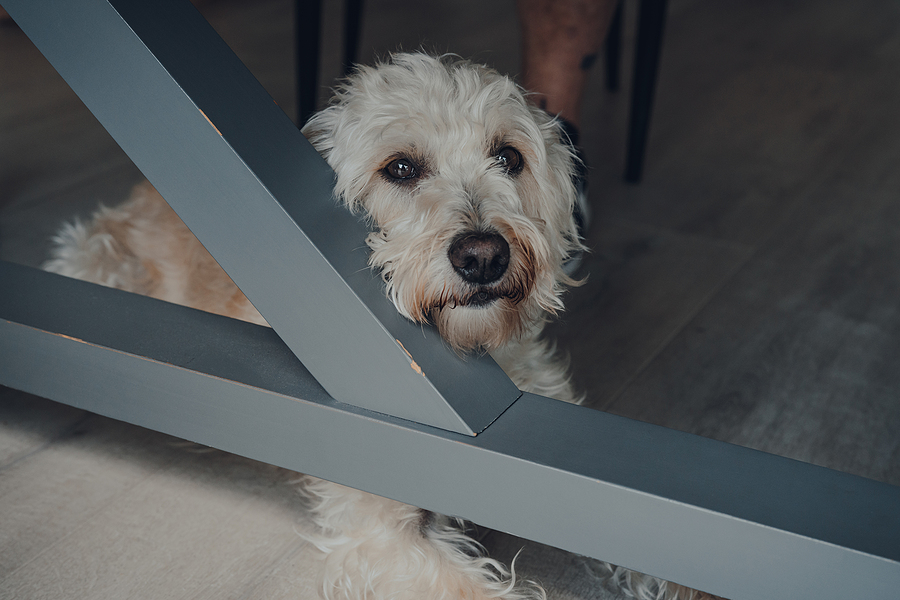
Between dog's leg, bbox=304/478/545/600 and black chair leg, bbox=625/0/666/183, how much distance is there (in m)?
1.62

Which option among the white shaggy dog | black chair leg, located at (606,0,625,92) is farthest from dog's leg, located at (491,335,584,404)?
black chair leg, located at (606,0,625,92)

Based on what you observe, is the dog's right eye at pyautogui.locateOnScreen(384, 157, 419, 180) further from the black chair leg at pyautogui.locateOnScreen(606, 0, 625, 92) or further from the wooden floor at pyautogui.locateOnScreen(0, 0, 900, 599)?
the black chair leg at pyautogui.locateOnScreen(606, 0, 625, 92)

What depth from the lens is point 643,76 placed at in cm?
230

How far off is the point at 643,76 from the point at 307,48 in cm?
101

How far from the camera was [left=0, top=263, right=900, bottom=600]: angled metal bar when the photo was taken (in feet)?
2.37

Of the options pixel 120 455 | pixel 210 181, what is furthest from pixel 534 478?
pixel 120 455

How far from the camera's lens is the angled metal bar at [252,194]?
2.71ft

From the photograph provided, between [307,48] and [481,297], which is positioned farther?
[307,48]

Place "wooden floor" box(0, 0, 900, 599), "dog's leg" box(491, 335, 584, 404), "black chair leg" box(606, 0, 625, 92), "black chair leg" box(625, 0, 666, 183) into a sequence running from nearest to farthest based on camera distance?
"wooden floor" box(0, 0, 900, 599) < "dog's leg" box(491, 335, 584, 404) < "black chair leg" box(625, 0, 666, 183) < "black chair leg" box(606, 0, 625, 92)

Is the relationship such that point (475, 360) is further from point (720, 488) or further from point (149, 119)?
point (149, 119)

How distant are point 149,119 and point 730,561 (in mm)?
772

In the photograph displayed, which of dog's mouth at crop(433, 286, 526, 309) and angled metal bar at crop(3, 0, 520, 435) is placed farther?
dog's mouth at crop(433, 286, 526, 309)

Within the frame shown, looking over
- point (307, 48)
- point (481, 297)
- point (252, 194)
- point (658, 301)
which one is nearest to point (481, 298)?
point (481, 297)

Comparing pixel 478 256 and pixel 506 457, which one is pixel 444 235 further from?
pixel 506 457
